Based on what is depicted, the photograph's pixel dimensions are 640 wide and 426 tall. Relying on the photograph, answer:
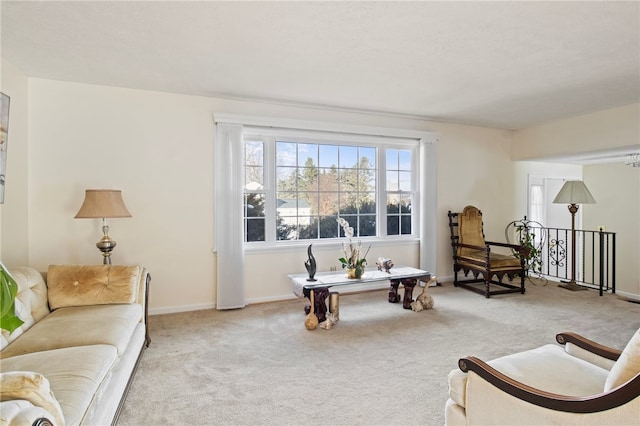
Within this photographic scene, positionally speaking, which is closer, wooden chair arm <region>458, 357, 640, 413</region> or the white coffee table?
wooden chair arm <region>458, 357, 640, 413</region>

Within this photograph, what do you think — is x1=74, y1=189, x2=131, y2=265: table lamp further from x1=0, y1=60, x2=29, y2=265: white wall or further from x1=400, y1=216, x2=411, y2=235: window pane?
x1=400, y1=216, x2=411, y2=235: window pane

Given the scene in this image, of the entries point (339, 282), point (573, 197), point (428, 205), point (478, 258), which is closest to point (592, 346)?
point (339, 282)

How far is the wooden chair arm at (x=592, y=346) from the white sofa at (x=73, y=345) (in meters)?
2.34

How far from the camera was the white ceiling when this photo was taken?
88.9 inches

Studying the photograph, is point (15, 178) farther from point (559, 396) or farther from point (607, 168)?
point (607, 168)

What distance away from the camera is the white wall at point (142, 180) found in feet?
11.5

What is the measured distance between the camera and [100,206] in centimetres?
315

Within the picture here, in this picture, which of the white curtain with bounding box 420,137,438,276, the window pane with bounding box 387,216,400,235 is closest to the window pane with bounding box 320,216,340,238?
the window pane with bounding box 387,216,400,235

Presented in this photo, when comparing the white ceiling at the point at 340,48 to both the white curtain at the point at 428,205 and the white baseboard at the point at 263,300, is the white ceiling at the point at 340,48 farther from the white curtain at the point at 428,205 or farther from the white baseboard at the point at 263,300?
the white baseboard at the point at 263,300

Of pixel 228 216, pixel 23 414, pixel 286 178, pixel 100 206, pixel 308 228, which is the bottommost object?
pixel 23 414

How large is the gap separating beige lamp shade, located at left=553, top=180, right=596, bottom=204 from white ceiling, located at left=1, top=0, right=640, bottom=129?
1.40 metres

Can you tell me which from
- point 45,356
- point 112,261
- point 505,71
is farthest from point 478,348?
point 112,261

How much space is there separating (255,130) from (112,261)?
7.21 feet

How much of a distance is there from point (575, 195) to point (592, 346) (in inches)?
170
